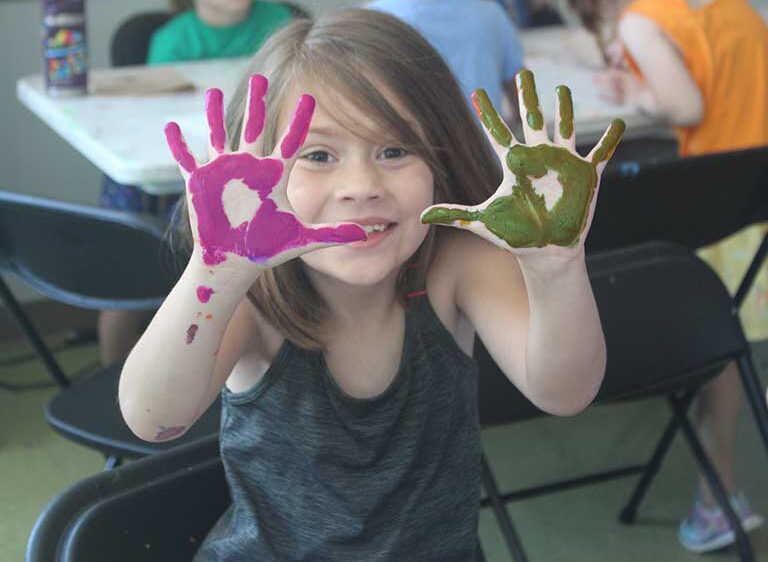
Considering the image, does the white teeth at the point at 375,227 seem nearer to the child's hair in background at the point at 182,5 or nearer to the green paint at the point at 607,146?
the green paint at the point at 607,146

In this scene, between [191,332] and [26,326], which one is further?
[26,326]

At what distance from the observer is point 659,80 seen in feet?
7.26

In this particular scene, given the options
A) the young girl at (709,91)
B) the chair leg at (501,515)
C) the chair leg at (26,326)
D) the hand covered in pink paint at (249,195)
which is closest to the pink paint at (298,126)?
the hand covered in pink paint at (249,195)

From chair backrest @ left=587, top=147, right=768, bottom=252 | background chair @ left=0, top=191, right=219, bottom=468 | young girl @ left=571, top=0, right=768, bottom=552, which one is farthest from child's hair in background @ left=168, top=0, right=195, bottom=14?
chair backrest @ left=587, top=147, right=768, bottom=252

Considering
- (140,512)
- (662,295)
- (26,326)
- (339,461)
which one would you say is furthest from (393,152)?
(26,326)

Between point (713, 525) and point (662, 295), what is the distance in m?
0.71

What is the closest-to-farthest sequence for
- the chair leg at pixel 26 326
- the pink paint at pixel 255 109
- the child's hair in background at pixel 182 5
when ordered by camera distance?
the pink paint at pixel 255 109 → the chair leg at pixel 26 326 → the child's hair in background at pixel 182 5

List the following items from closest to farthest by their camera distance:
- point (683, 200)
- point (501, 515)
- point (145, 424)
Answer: point (145, 424) → point (501, 515) → point (683, 200)

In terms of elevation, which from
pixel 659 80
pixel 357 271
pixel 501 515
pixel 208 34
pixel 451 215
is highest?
pixel 451 215

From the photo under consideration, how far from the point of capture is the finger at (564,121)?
0.86m

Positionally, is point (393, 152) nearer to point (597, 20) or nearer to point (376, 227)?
point (376, 227)

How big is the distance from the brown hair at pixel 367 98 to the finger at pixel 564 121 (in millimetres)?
205

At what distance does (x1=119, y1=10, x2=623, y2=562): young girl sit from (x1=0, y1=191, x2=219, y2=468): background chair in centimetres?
51

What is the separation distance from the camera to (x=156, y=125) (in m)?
2.07
